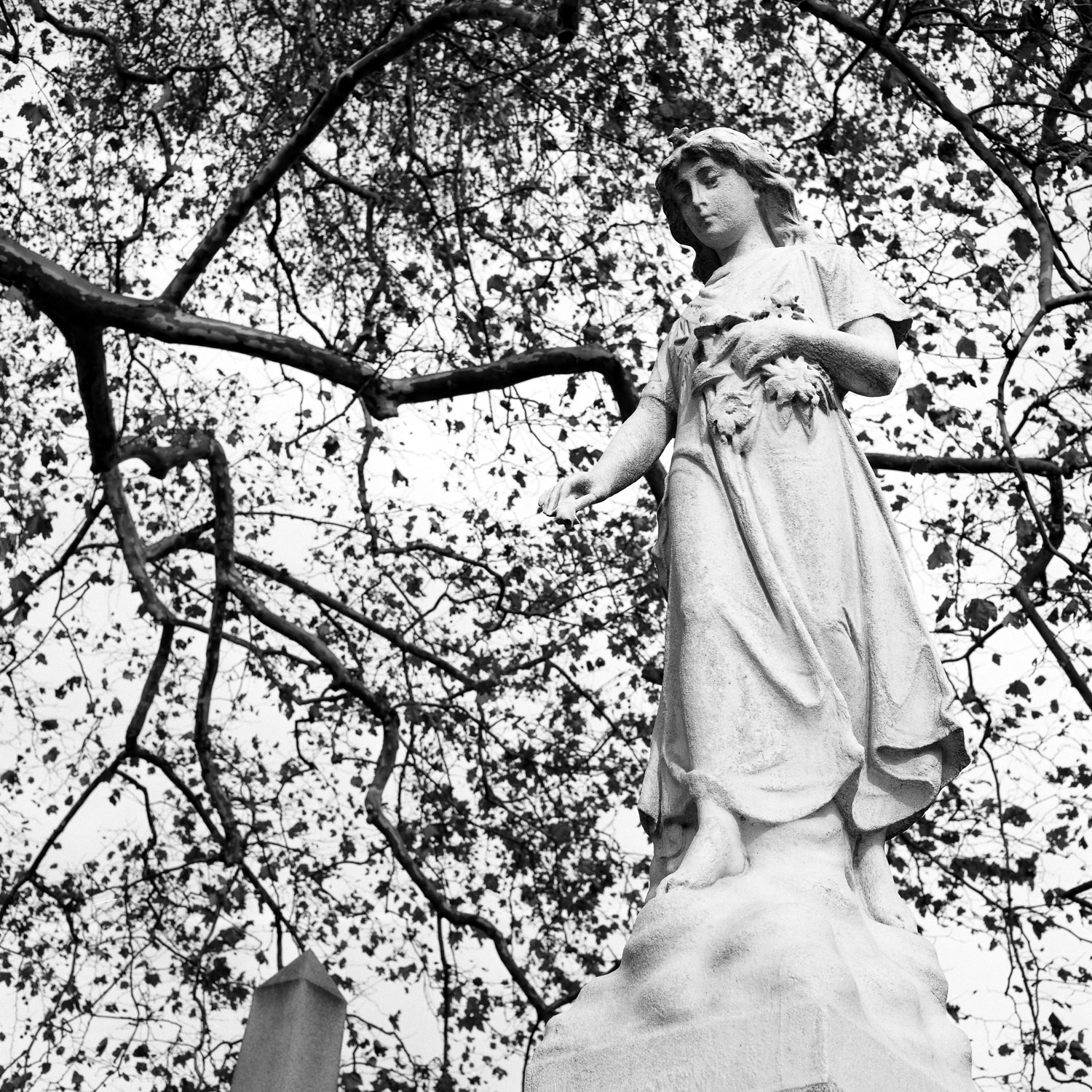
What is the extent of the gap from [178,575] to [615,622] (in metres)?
3.03

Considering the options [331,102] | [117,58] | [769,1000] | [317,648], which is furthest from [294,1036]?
[117,58]

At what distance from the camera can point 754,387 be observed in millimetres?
4816

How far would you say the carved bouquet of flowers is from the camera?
4750 millimetres

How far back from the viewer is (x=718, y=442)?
187 inches

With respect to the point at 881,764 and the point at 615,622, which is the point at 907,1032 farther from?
the point at 615,622

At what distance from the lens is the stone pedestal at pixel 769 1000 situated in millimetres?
3490

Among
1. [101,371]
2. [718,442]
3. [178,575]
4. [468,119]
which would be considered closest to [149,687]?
[178,575]

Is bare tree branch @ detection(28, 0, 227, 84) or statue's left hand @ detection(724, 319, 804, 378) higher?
bare tree branch @ detection(28, 0, 227, 84)

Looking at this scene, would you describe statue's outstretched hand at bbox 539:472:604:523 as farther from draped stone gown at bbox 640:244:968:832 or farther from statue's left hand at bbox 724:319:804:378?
statue's left hand at bbox 724:319:804:378

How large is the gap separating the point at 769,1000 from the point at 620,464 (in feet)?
6.10

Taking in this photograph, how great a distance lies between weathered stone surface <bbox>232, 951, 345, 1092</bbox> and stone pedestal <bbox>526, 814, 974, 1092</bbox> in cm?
393

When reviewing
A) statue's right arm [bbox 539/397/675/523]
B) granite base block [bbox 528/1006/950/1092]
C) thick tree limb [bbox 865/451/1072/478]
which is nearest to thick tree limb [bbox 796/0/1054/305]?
thick tree limb [bbox 865/451/1072/478]

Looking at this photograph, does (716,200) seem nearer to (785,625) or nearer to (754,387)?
(754,387)

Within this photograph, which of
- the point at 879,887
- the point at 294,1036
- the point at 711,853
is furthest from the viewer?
the point at 294,1036
